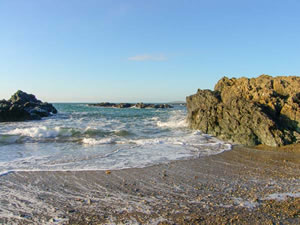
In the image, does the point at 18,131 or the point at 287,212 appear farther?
the point at 18,131

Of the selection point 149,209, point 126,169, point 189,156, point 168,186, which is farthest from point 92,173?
point 189,156

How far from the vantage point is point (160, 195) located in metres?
5.48

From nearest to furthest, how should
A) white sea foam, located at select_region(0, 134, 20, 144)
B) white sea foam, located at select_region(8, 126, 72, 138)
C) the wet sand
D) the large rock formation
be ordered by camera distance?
the wet sand
the large rock formation
white sea foam, located at select_region(0, 134, 20, 144)
white sea foam, located at select_region(8, 126, 72, 138)

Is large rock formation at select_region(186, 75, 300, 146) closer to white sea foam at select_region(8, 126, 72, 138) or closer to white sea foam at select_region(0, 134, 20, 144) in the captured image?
white sea foam at select_region(8, 126, 72, 138)

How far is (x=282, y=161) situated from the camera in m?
8.79

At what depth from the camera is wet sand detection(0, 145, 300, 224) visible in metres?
4.38

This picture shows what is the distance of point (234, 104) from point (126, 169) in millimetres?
9677

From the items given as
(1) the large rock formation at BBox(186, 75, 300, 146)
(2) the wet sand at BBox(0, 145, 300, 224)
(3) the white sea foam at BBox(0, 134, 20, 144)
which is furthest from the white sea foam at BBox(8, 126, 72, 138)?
(1) the large rock formation at BBox(186, 75, 300, 146)

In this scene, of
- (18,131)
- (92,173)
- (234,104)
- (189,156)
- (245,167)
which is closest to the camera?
(92,173)

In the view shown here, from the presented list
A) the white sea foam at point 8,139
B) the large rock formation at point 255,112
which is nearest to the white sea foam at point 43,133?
the white sea foam at point 8,139

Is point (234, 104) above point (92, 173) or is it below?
above

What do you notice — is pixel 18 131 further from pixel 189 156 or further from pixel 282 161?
pixel 282 161

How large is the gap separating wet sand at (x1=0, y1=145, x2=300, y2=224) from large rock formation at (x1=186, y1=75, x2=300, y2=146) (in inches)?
163

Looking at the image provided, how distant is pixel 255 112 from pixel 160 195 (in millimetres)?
9838
